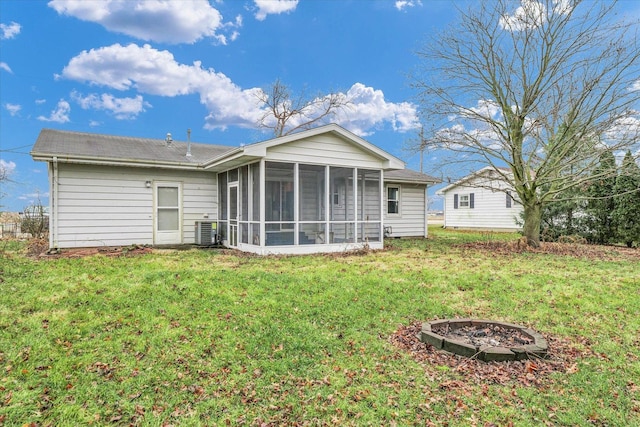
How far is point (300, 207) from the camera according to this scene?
32.5 ft

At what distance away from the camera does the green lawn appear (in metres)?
2.79

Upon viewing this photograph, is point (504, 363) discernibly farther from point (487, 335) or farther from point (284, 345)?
point (284, 345)

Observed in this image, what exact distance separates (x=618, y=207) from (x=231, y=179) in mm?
13532

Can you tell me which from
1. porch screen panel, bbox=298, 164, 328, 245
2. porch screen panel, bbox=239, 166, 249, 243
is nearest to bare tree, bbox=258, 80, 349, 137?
porch screen panel, bbox=239, 166, 249, 243

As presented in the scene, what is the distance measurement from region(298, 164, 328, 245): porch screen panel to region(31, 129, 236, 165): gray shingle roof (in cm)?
265

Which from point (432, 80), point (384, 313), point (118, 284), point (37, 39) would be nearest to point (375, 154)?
point (432, 80)

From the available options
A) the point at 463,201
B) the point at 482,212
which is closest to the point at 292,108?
the point at 463,201

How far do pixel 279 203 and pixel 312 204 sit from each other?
98cm

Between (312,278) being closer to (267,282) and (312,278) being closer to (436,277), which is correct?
(267,282)

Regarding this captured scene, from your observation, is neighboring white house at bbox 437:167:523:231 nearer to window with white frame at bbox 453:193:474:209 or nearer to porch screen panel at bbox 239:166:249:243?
window with white frame at bbox 453:193:474:209

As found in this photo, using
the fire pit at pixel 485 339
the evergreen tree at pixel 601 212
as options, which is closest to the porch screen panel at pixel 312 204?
the fire pit at pixel 485 339

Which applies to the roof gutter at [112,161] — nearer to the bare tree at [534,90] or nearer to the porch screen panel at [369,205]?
the porch screen panel at [369,205]

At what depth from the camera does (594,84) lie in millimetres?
10555

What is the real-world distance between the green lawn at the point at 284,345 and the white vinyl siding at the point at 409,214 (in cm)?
810
